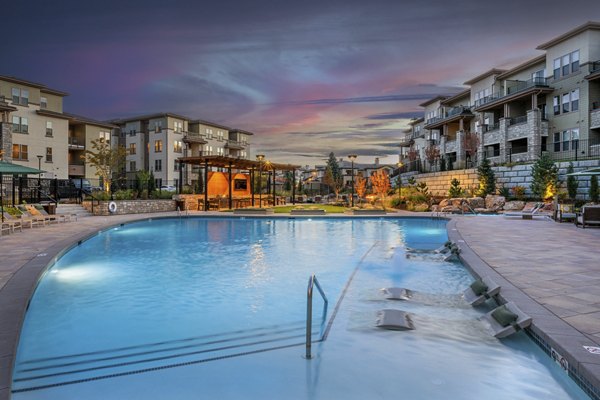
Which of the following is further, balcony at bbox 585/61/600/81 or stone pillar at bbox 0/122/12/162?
stone pillar at bbox 0/122/12/162

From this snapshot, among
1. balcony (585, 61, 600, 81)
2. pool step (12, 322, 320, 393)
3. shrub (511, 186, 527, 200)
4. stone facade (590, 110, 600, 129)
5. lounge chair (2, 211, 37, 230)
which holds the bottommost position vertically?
pool step (12, 322, 320, 393)

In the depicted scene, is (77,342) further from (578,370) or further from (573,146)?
(573,146)

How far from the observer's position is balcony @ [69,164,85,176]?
40875 mm

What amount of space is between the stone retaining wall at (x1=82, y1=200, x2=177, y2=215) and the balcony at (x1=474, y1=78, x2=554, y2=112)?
88.9 feet

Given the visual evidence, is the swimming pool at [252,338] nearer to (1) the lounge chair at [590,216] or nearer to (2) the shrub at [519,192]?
(1) the lounge chair at [590,216]

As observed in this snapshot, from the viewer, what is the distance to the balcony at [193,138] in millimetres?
48125

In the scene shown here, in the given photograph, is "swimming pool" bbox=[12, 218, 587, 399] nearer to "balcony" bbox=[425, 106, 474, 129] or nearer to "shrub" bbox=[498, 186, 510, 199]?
"shrub" bbox=[498, 186, 510, 199]

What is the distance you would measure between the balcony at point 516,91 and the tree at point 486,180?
23.8 ft

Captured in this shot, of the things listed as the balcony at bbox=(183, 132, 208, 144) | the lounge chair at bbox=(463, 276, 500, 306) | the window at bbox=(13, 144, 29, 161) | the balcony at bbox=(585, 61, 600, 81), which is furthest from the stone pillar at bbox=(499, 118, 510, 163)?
the window at bbox=(13, 144, 29, 161)

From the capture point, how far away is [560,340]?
3.99 m

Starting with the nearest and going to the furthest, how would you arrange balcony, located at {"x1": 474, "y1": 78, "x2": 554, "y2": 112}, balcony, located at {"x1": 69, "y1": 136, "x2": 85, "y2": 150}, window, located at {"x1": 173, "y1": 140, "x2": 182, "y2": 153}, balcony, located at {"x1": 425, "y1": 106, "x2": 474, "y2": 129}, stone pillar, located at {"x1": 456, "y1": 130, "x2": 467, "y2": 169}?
balcony, located at {"x1": 474, "y1": 78, "x2": 554, "y2": 112}, stone pillar, located at {"x1": 456, "y1": 130, "x2": 467, "y2": 169}, balcony, located at {"x1": 425, "y1": 106, "x2": 474, "y2": 129}, balcony, located at {"x1": 69, "y1": 136, "x2": 85, "y2": 150}, window, located at {"x1": 173, "y1": 140, "x2": 182, "y2": 153}

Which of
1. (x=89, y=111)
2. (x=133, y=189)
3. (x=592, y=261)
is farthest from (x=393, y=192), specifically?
(x=89, y=111)

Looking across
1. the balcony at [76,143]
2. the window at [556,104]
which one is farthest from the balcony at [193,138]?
the window at [556,104]

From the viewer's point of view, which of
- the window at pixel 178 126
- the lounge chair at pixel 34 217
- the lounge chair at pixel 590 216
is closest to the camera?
the lounge chair at pixel 590 216
